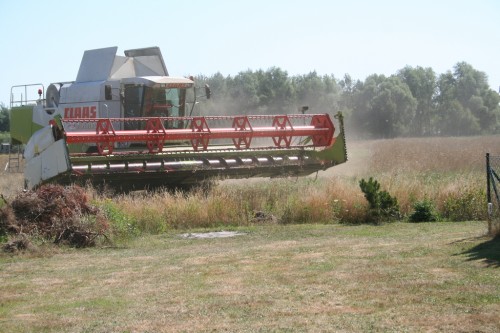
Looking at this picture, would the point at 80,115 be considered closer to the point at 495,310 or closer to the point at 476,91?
the point at 495,310

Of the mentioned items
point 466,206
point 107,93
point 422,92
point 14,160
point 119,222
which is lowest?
point 466,206

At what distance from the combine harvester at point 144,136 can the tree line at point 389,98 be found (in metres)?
34.6

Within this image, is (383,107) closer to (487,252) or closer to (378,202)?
(378,202)

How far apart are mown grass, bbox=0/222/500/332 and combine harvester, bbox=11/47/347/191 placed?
13.2 ft

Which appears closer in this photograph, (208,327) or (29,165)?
(208,327)

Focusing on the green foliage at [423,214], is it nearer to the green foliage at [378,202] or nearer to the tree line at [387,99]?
the green foliage at [378,202]

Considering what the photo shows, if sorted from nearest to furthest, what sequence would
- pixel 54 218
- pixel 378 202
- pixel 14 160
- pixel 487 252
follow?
1. pixel 487 252
2. pixel 54 218
3. pixel 378 202
4. pixel 14 160

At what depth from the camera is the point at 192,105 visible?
21562 millimetres

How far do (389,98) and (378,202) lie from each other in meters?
65.6

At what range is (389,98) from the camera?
3118 inches

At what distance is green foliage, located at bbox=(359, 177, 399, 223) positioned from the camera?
1513cm

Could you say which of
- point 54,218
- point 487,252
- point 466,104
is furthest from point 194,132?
point 466,104

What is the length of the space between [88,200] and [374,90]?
6906cm

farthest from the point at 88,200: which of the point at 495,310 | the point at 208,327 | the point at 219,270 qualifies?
the point at 495,310
